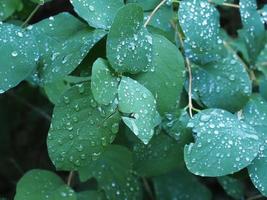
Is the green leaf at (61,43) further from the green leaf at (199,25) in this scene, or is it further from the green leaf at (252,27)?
the green leaf at (252,27)

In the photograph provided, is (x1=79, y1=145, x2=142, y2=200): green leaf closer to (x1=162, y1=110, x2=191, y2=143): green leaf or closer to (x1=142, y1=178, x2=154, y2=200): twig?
(x1=162, y1=110, x2=191, y2=143): green leaf

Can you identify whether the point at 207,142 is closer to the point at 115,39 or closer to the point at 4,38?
the point at 115,39

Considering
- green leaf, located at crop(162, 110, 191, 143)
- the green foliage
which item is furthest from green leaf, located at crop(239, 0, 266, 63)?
green leaf, located at crop(162, 110, 191, 143)

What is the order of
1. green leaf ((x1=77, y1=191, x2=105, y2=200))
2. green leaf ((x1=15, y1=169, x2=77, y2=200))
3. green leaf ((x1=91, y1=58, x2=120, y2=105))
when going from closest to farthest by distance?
1. green leaf ((x1=91, y1=58, x2=120, y2=105))
2. green leaf ((x1=15, y1=169, x2=77, y2=200))
3. green leaf ((x1=77, y1=191, x2=105, y2=200))

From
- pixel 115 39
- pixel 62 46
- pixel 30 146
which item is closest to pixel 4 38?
A: pixel 62 46

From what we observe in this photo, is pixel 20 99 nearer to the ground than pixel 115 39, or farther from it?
nearer to the ground

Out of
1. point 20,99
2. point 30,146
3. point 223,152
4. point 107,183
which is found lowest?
point 30,146

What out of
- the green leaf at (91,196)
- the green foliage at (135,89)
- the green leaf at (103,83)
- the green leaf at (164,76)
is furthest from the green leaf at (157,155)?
the green leaf at (103,83)

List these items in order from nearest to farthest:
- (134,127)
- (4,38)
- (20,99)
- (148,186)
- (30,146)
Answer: (134,127), (4,38), (148,186), (20,99), (30,146)
